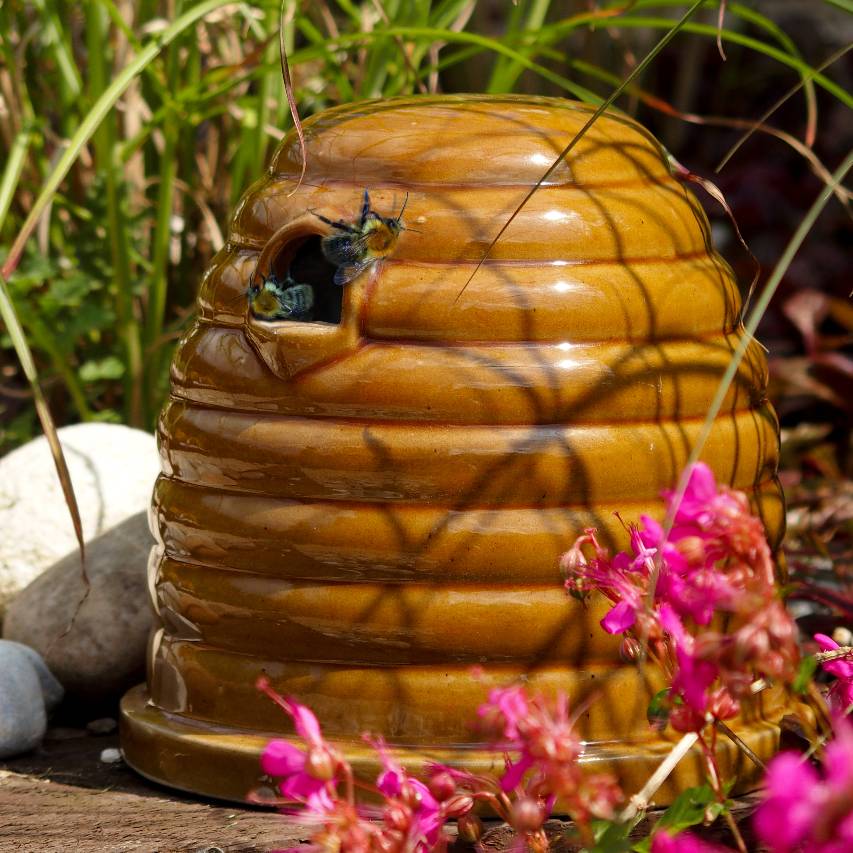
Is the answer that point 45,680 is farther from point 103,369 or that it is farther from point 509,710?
point 509,710

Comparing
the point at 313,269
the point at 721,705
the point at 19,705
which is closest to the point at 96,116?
the point at 313,269

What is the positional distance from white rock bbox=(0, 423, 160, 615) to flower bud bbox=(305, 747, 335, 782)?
1.33 m

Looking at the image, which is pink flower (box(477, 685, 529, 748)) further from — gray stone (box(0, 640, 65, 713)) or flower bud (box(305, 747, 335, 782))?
gray stone (box(0, 640, 65, 713))

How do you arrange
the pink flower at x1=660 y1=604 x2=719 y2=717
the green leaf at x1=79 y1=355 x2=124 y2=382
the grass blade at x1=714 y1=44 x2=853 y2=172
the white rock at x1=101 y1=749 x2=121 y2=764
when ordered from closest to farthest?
the pink flower at x1=660 y1=604 x2=719 y2=717
the grass blade at x1=714 y1=44 x2=853 y2=172
the white rock at x1=101 y1=749 x2=121 y2=764
the green leaf at x1=79 y1=355 x2=124 y2=382

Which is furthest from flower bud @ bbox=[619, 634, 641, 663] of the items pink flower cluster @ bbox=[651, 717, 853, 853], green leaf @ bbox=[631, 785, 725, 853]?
pink flower cluster @ bbox=[651, 717, 853, 853]

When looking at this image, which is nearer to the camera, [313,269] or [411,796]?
[411,796]

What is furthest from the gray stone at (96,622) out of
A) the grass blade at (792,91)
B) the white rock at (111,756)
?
the grass blade at (792,91)

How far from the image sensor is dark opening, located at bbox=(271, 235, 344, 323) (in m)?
1.60

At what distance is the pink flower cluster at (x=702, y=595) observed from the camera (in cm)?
86

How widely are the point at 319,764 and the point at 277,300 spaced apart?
0.73 metres

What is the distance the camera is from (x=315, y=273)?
1624 millimetres

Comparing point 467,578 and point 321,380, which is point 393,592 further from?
point 321,380

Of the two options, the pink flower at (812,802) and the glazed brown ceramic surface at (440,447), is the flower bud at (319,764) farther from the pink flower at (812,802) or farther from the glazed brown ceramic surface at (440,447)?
the glazed brown ceramic surface at (440,447)

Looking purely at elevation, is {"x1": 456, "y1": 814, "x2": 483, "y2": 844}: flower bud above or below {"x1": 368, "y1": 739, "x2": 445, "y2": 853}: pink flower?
below
